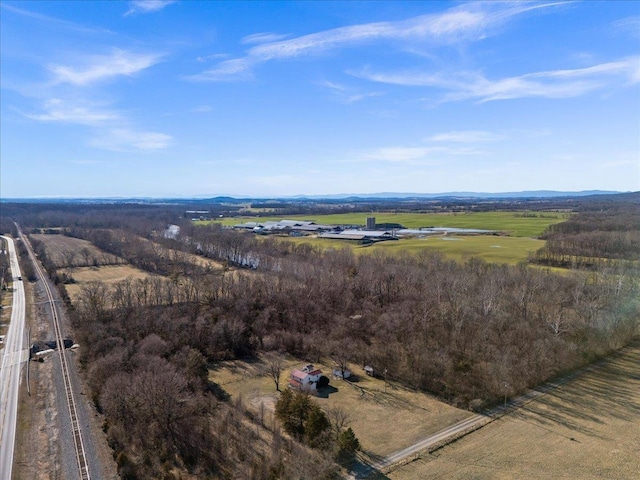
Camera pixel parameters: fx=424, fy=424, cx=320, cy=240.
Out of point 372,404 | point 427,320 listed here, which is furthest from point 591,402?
point 427,320

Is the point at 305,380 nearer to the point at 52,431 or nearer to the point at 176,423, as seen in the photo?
the point at 176,423

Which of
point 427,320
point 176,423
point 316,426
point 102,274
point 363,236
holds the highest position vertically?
point 363,236

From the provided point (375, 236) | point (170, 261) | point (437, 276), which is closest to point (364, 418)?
point (437, 276)

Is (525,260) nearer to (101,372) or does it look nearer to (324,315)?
(324,315)

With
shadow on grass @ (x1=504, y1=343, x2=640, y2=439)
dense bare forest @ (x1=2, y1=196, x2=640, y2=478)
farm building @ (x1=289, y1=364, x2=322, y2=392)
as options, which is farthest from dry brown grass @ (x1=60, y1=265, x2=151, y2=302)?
shadow on grass @ (x1=504, y1=343, x2=640, y2=439)

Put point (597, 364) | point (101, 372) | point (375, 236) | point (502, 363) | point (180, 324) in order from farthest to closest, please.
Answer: point (375, 236)
point (180, 324)
point (597, 364)
point (502, 363)
point (101, 372)

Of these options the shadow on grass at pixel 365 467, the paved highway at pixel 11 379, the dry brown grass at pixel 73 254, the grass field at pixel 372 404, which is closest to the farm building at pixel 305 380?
the grass field at pixel 372 404
